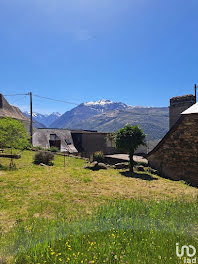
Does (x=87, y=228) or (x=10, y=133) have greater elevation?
(x=10, y=133)

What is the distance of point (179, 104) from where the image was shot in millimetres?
16359

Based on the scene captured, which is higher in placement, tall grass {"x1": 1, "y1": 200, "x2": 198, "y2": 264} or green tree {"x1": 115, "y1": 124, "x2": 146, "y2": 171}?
green tree {"x1": 115, "y1": 124, "x2": 146, "y2": 171}

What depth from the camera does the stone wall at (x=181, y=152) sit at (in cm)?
1245

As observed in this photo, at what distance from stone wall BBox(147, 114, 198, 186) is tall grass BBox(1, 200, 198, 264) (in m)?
7.63

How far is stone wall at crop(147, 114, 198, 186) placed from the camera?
1245cm

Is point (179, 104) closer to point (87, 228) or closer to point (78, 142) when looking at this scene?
point (87, 228)

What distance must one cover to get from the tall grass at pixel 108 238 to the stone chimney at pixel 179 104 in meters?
12.4

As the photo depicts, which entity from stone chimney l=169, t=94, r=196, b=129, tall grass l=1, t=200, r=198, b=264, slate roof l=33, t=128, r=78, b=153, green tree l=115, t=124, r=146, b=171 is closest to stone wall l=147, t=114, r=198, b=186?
green tree l=115, t=124, r=146, b=171

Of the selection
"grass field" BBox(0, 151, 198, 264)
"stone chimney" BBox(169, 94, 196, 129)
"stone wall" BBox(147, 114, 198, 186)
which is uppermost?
"stone chimney" BBox(169, 94, 196, 129)

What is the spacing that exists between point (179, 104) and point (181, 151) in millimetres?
5645

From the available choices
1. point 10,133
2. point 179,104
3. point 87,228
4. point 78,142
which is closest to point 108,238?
point 87,228

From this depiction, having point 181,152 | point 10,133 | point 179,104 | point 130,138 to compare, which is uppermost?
point 179,104

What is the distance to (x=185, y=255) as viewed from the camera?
143 inches

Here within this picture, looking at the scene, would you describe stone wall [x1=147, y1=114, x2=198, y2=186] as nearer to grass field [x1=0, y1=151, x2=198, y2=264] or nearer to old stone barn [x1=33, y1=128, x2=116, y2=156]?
grass field [x1=0, y1=151, x2=198, y2=264]
